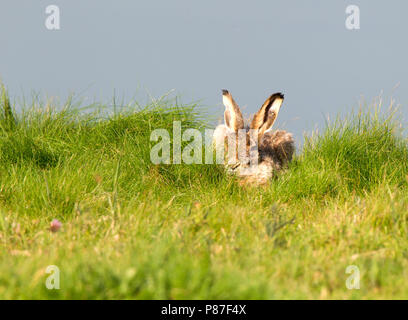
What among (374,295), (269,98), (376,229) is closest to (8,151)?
(269,98)

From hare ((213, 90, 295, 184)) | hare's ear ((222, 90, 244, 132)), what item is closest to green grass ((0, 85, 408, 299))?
hare ((213, 90, 295, 184))

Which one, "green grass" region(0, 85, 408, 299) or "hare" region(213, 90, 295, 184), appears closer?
"green grass" region(0, 85, 408, 299)

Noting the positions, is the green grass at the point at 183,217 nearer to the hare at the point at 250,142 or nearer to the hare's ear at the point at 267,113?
the hare at the point at 250,142

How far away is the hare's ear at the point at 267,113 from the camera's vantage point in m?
7.82

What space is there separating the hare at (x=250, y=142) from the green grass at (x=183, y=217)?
233 mm

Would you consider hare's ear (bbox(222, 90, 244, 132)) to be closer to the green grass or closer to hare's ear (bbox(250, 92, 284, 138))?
hare's ear (bbox(250, 92, 284, 138))

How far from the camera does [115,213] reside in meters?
5.38

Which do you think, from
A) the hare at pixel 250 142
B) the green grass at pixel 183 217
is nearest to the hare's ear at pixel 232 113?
the hare at pixel 250 142

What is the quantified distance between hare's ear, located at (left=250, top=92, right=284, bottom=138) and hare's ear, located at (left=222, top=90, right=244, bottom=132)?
218 mm

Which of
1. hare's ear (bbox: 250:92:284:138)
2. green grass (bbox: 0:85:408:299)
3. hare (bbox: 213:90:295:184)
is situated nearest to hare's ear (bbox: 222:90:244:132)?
hare (bbox: 213:90:295:184)

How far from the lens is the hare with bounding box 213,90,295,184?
7.75 meters

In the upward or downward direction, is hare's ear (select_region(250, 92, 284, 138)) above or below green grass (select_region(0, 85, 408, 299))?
above
